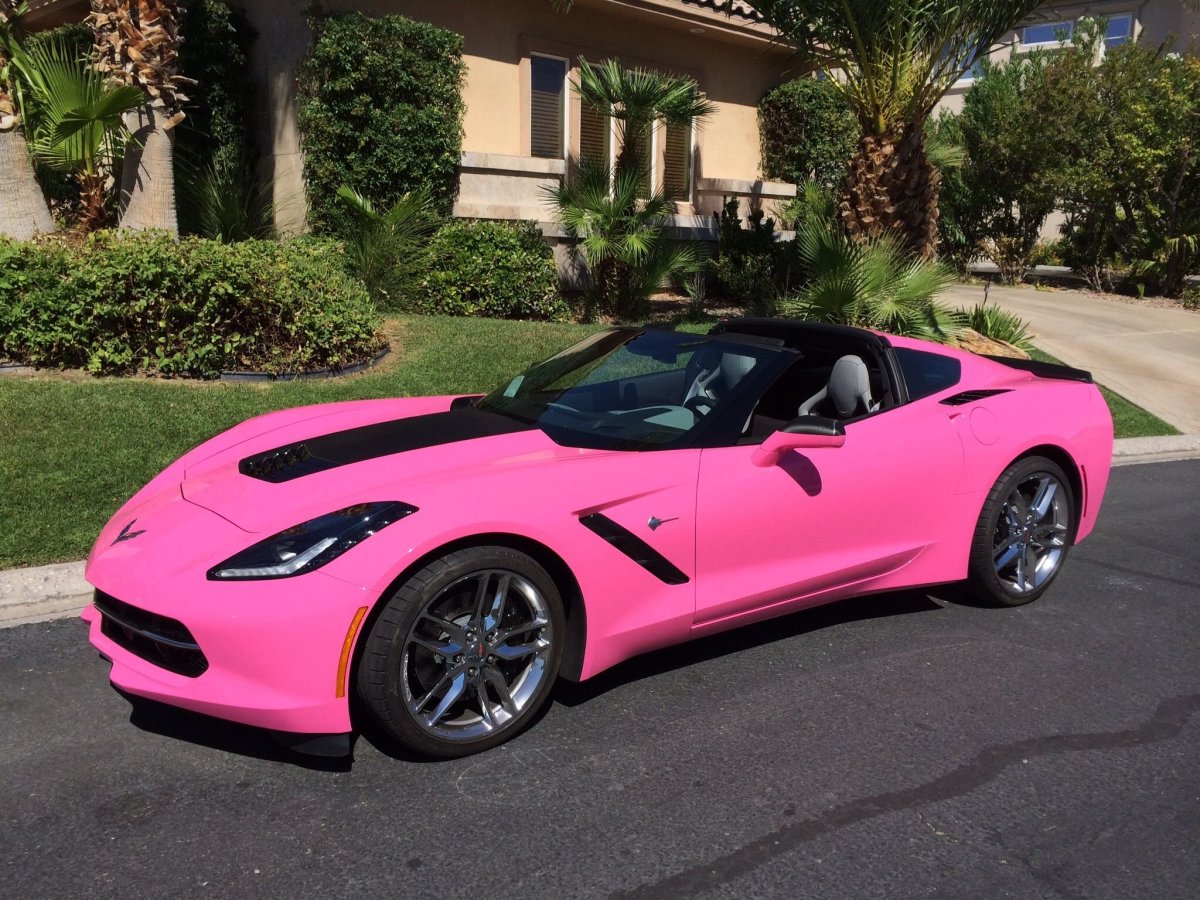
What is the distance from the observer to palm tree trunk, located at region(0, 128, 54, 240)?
28.7 feet

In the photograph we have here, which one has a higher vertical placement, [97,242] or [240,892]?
[97,242]

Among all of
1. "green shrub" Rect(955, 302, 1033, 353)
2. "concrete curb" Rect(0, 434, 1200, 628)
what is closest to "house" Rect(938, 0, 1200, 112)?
"green shrub" Rect(955, 302, 1033, 353)

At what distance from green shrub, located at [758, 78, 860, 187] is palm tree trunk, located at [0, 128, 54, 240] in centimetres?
1161

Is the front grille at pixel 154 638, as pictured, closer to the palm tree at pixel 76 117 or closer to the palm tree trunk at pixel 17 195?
the palm tree trunk at pixel 17 195

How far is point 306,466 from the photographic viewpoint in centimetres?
371

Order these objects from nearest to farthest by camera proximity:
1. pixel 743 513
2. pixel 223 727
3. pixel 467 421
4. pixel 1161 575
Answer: pixel 223 727, pixel 743 513, pixel 467 421, pixel 1161 575

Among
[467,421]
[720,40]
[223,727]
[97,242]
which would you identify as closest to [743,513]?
[467,421]

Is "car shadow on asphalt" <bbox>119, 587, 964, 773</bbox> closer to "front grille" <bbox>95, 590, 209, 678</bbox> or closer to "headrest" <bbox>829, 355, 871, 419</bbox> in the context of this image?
"front grille" <bbox>95, 590, 209, 678</bbox>

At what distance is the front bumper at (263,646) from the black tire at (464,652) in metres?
0.12

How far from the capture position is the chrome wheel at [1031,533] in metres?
4.85

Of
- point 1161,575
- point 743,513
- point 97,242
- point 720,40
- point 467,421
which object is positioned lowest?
point 1161,575

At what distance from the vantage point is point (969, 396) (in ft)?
15.6

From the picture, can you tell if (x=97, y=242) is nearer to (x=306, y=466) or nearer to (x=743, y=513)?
(x=306, y=466)

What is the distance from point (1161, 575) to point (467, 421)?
153 inches
